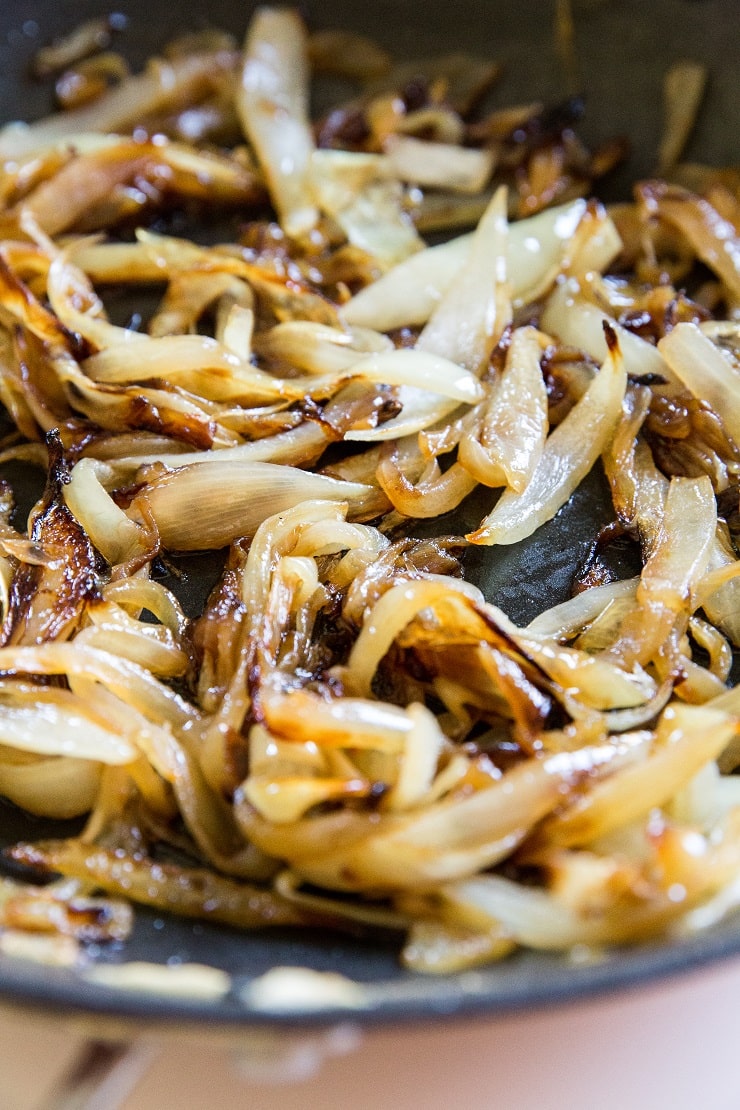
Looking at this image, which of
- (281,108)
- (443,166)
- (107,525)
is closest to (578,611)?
(107,525)

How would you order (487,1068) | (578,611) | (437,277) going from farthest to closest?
(437,277) < (578,611) < (487,1068)

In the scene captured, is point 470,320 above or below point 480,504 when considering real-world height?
above

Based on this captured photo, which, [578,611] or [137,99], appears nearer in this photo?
[578,611]

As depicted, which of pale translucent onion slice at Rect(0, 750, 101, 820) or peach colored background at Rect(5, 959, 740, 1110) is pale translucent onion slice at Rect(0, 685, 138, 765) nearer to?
pale translucent onion slice at Rect(0, 750, 101, 820)

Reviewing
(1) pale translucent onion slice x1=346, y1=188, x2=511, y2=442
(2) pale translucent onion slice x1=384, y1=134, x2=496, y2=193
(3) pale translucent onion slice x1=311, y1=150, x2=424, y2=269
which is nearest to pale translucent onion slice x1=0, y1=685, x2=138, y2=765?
(1) pale translucent onion slice x1=346, y1=188, x2=511, y2=442

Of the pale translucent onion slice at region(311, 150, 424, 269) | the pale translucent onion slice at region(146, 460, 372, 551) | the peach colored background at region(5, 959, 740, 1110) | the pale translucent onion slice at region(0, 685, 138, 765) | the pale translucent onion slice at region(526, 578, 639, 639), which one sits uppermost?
the pale translucent onion slice at region(311, 150, 424, 269)

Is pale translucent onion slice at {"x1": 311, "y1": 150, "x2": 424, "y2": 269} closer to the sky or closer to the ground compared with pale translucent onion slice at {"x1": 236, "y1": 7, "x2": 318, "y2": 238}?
closer to the ground

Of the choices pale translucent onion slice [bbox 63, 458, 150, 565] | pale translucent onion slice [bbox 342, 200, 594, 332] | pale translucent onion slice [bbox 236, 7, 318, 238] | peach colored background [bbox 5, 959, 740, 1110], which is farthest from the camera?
pale translucent onion slice [bbox 236, 7, 318, 238]

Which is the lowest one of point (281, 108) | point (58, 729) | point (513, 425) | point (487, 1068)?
point (487, 1068)

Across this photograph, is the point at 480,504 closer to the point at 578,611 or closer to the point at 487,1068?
the point at 578,611

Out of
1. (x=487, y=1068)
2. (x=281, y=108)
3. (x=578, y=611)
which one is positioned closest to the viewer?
(x=487, y=1068)
